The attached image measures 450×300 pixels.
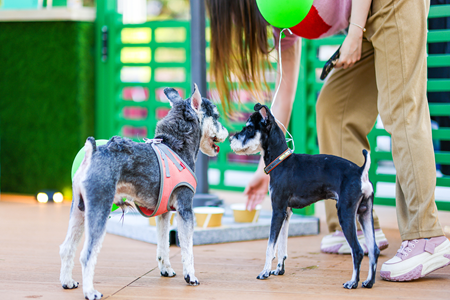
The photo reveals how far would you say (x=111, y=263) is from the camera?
250 centimetres

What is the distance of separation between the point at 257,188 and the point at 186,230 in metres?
0.67

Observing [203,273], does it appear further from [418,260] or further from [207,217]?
[418,260]

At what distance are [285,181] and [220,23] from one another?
1.02 meters

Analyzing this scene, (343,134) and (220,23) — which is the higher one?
(220,23)

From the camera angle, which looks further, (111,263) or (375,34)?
(111,263)

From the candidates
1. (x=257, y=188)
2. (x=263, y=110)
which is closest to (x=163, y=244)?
(x=257, y=188)

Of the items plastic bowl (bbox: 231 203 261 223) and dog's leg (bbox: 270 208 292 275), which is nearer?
dog's leg (bbox: 270 208 292 275)

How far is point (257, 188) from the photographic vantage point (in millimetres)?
2639

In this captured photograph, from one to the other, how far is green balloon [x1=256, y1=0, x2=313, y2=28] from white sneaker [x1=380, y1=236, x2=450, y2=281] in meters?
1.14

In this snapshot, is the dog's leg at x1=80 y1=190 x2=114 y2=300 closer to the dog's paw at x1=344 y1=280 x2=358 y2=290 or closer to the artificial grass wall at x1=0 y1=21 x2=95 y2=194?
the dog's paw at x1=344 y1=280 x2=358 y2=290

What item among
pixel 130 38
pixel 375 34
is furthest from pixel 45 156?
pixel 375 34

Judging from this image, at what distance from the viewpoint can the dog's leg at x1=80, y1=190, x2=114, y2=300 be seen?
6.02 ft

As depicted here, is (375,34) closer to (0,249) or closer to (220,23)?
(220,23)

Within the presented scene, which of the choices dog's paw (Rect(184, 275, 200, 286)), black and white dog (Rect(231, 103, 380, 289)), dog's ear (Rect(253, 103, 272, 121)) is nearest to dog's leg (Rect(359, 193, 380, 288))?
black and white dog (Rect(231, 103, 380, 289))
